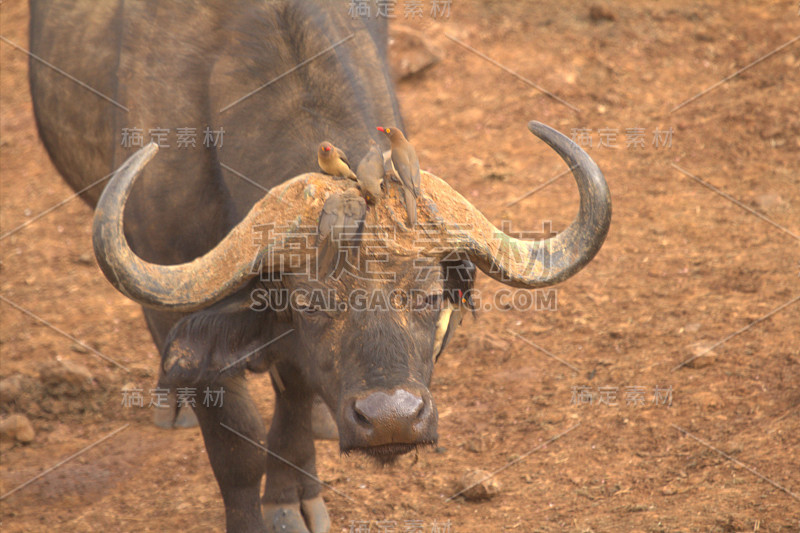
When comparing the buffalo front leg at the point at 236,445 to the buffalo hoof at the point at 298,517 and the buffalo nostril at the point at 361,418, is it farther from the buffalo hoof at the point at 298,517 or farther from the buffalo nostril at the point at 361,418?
the buffalo nostril at the point at 361,418

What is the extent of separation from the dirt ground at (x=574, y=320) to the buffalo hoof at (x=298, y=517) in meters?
0.14

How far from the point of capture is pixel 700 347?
19.2 ft

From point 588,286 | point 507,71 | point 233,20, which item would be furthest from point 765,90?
point 233,20

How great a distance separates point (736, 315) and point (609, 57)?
14.7 feet

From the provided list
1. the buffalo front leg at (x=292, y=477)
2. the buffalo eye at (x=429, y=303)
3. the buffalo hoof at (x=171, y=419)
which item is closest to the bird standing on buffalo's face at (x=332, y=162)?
the buffalo eye at (x=429, y=303)

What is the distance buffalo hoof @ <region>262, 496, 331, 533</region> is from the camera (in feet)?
15.8

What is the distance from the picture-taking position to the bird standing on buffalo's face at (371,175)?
3424 millimetres

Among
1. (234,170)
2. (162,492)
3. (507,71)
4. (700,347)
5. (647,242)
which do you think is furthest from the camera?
(507,71)

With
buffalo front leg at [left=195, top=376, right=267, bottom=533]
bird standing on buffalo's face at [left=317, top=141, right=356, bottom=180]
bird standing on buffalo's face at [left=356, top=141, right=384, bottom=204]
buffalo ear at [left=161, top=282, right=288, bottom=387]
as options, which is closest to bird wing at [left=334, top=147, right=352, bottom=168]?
bird standing on buffalo's face at [left=317, top=141, right=356, bottom=180]

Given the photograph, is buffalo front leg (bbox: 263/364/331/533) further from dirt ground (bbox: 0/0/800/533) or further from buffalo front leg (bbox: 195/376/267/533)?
buffalo front leg (bbox: 195/376/267/533)

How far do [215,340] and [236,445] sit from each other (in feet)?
2.51

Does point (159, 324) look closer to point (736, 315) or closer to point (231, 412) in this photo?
point (231, 412)

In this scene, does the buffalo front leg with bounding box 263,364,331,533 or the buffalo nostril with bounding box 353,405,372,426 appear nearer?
the buffalo nostril with bounding box 353,405,372,426

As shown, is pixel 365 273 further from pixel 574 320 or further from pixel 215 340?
pixel 574 320
